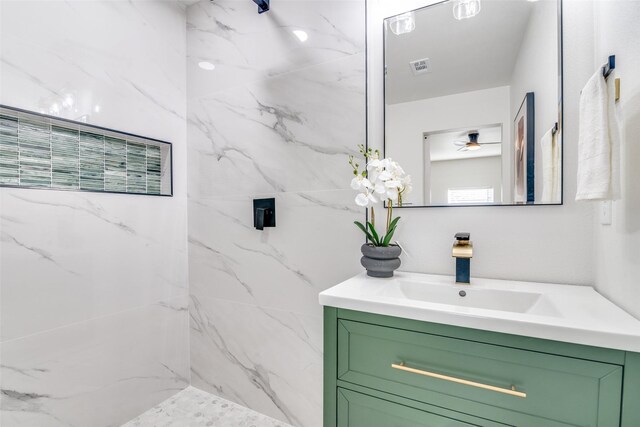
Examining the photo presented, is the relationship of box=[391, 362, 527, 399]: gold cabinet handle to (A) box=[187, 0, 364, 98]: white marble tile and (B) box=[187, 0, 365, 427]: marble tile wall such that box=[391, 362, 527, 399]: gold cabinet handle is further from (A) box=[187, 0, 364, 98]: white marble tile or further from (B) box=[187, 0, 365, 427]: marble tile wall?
(A) box=[187, 0, 364, 98]: white marble tile

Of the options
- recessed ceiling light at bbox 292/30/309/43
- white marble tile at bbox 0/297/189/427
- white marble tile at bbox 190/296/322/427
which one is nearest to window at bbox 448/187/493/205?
white marble tile at bbox 190/296/322/427

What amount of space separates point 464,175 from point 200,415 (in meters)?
1.97

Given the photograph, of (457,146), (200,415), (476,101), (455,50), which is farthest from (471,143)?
(200,415)

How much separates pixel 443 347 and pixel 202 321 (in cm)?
171

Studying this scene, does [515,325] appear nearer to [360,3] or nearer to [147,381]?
[360,3]

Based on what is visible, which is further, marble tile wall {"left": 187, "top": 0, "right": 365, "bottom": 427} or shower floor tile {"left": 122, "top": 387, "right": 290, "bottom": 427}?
shower floor tile {"left": 122, "top": 387, "right": 290, "bottom": 427}

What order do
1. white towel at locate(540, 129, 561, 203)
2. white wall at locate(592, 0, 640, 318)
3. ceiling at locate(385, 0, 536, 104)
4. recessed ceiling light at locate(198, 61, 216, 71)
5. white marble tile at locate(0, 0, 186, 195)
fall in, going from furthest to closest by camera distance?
recessed ceiling light at locate(198, 61, 216, 71) → white marble tile at locate(0, 0, 186, 195) → ceiling at locate(385, 0, 536, 104) → white towel at locate(540, 129, 561, 203) → white wall at locate(592, 0, 640, 318)

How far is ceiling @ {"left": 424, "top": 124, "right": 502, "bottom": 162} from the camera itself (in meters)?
1.29

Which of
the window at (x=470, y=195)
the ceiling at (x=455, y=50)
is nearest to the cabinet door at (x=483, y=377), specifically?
the window at (x=470, y=195)

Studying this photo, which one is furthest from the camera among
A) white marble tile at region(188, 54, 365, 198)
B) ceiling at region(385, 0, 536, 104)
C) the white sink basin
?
white marble tile at region(188, 54, 365, 198)

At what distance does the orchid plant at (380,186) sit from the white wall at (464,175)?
124mm

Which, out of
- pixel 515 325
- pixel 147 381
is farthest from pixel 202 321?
pixel 515 325

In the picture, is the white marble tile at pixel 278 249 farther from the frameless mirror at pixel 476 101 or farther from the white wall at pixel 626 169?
the white wall at pixel 626 169

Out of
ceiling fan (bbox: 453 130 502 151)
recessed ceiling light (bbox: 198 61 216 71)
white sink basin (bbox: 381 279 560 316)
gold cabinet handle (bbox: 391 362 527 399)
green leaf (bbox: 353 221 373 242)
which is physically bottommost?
gold cabinet handle (bbox: 391 362 527 399)
